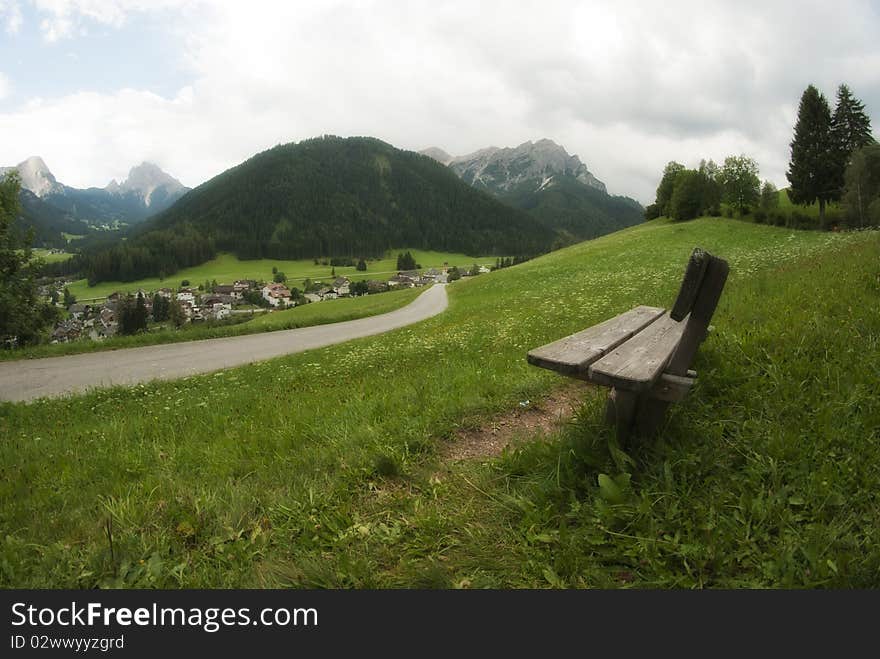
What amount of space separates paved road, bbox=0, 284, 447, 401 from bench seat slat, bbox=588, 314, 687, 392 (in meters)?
13.9

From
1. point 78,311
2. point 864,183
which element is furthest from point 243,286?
point 864,183

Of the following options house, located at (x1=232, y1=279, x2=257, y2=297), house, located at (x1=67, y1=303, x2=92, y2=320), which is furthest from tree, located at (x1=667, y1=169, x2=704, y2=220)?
house, located at (x1=67, y1=303, x2=92, y2=320)

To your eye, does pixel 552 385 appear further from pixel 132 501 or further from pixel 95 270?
pixel 95 270

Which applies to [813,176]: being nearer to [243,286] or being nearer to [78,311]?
[243,286]

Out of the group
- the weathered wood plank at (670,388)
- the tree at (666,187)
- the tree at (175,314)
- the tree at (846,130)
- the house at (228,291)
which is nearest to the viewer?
the weathered wood plank at (670,388)

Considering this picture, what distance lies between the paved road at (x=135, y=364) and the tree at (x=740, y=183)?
62545 mm

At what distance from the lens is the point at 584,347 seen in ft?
12.8

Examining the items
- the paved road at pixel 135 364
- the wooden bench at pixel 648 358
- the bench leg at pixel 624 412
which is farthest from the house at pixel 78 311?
the bench leg at pixel 624 412

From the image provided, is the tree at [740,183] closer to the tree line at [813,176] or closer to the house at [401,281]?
the tree line at [813,176]

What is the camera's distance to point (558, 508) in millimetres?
3117

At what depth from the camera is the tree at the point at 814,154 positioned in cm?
4797

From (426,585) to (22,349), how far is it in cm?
2300

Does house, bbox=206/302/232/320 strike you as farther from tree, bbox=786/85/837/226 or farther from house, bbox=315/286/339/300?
tree, bbox=786/85/837/226

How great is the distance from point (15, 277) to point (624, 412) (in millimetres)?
23625
